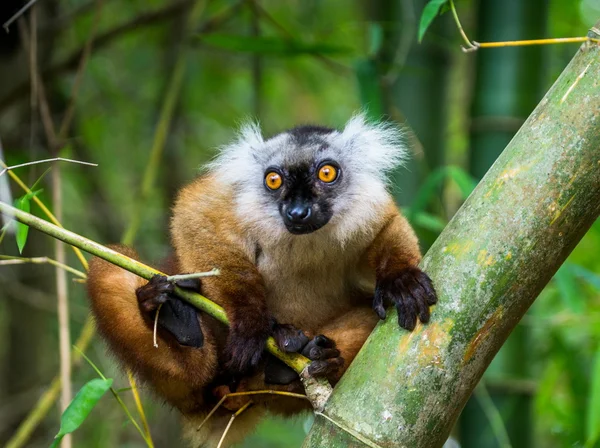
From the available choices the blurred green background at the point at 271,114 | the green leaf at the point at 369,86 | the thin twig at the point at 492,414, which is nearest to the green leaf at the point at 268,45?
the blurred green background at the point at 271,114

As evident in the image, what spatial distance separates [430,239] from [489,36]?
4.36 ft

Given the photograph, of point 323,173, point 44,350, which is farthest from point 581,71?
point 44,350

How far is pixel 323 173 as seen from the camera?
361cm

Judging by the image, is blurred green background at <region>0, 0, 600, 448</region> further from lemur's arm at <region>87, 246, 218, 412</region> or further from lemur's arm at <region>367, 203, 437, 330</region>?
lemur's arm at <region>87, 246, 218, 412</region>

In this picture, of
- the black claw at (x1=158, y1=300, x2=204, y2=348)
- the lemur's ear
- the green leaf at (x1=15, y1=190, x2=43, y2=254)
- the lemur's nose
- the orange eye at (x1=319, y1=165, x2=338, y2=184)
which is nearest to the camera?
the green leaf at (x1=15, y1=190, x2=43, y2=254)

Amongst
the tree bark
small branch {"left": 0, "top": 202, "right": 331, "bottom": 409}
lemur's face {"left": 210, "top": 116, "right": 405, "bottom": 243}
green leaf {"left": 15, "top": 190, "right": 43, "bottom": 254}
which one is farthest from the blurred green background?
the tree bark

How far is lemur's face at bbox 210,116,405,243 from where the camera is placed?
3492mm

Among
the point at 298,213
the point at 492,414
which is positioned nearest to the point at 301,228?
the point at 298,213

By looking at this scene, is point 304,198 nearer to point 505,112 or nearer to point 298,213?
point 298,213

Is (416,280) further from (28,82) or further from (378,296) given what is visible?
(28,82)

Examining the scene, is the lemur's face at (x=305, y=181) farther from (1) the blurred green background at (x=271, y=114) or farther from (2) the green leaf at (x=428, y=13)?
(2) the green leaf at (x=428, y=13)

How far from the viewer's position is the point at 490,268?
83.0 inches

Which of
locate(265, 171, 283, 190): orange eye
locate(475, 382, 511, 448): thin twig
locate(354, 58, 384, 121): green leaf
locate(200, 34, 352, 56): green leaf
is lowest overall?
locate(475, 382, 511, 448): thin twig

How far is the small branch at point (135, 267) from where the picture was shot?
2184 millimetres
